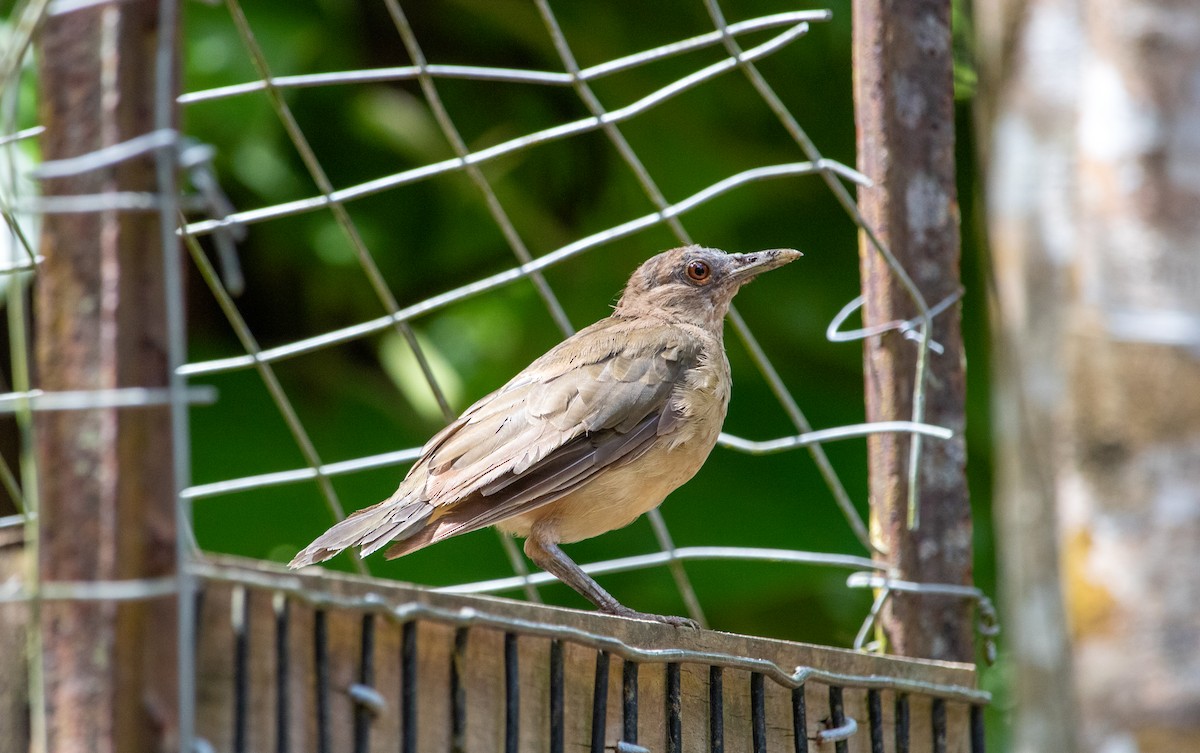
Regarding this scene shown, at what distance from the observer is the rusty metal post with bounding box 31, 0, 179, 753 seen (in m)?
1.78

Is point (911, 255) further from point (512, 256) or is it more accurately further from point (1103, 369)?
point (512, 256)

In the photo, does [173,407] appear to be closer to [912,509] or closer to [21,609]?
[21,609]

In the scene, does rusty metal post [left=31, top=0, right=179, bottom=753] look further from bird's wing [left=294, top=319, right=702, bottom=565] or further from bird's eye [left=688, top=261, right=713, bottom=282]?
bird's eye [left=688, top=261, right=713, bottom=282]

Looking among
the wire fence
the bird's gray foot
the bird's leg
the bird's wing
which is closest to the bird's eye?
the wire fence

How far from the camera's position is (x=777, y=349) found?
6797mm

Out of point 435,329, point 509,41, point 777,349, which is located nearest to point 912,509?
point 777,349

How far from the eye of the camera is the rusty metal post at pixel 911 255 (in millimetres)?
4406

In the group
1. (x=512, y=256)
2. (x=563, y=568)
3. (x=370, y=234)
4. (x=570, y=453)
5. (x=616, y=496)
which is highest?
(x=370, y=234)

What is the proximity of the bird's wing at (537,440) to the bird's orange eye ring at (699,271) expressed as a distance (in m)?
0.61

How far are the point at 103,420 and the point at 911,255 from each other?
3.14 metres

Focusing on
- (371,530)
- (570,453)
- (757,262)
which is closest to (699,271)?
(757,262)

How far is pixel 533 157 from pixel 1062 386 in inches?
226

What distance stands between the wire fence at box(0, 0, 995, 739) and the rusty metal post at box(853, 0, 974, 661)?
0.18 feet

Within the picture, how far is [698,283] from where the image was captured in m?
5.64
